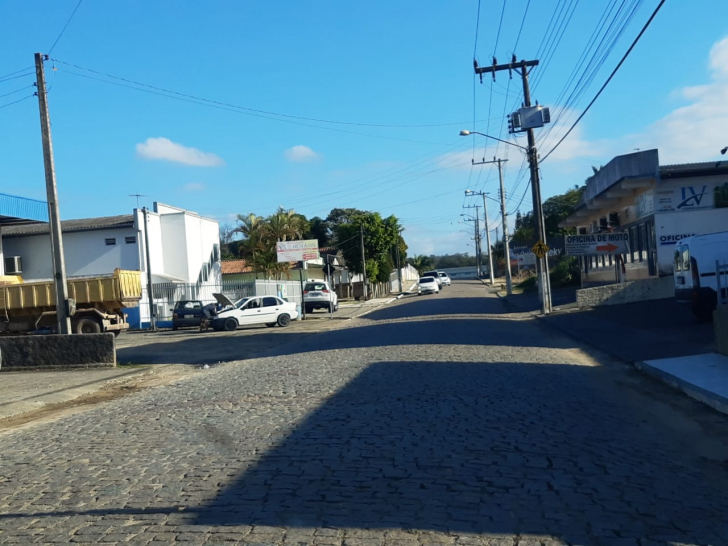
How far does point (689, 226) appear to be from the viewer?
27812 millimetres

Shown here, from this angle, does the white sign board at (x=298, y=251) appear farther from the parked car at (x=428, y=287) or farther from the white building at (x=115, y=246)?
the parked car at (x=428, y=287)

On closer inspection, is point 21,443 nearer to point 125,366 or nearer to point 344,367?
point 344,367

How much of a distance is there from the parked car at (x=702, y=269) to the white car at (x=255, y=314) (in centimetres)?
1991

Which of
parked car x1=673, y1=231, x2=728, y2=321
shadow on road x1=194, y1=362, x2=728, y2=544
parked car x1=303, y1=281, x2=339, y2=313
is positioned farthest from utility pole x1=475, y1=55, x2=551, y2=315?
shadow on road x1=194, y1=362, x2=728, y2=544

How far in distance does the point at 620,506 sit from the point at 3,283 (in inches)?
1069

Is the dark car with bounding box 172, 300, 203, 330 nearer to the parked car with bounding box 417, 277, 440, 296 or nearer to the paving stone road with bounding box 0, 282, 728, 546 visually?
the paving stone road with bounding box 0, 282, 728, 546

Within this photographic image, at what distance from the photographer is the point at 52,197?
64.4 ft

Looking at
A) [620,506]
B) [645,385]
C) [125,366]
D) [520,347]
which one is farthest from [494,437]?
[125,366]

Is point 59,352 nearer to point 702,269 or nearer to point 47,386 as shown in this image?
point 47,386

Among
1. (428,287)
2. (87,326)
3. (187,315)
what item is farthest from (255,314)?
(428,287)

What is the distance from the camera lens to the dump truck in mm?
26641

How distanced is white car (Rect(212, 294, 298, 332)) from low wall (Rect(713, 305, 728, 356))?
76.9 ft

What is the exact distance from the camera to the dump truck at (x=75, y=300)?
1049 inches

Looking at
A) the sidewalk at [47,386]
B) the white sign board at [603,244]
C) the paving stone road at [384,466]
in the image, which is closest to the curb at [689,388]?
the paving stone road at [384,466]
